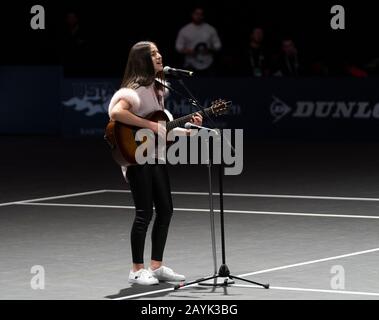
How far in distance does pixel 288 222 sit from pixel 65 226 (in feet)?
7.96

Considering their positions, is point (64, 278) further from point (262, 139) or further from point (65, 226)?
point (262, 139)

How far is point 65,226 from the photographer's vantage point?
13.8 m

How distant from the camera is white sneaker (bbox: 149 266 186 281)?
1038 centimetres

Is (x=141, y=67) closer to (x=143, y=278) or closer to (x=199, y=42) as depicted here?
(x=143, y=278)

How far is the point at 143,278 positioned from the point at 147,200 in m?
0.63

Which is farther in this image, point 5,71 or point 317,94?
point 5,71

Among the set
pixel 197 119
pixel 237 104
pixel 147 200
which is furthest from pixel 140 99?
pixel 237 104

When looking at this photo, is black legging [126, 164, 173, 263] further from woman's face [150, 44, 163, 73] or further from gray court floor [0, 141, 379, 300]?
woman's face [150, 44, 163, 73]

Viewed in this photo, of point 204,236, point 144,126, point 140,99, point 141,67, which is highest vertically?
point 141,67

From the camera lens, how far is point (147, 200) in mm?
10352

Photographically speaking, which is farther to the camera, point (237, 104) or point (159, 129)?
point (237, 104)

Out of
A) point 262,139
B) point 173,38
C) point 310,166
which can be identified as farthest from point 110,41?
point 310,166

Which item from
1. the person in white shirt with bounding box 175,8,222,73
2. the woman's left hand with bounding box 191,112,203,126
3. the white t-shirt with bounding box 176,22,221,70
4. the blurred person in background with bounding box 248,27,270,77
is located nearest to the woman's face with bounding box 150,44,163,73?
the woman's left hand with bounding box 191,112,203,126

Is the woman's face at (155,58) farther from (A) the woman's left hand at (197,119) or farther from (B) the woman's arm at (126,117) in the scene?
(A) the woman's left hand at (197,119)
